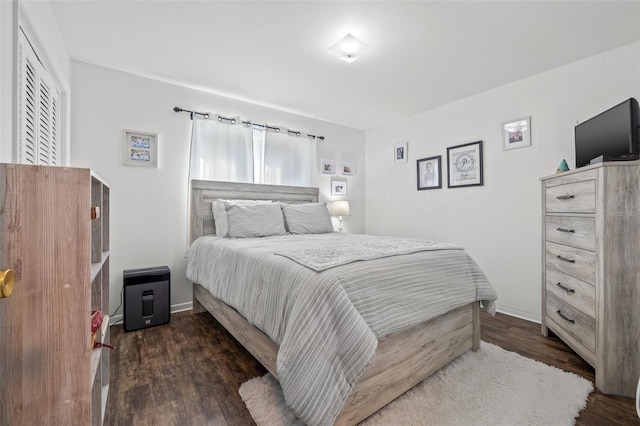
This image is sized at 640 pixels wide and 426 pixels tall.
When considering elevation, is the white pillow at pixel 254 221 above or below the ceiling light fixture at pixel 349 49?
below

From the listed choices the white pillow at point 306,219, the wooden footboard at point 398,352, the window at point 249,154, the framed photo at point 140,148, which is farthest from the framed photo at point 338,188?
the wooden footboard at point 398,352

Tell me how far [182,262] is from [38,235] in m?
2.36

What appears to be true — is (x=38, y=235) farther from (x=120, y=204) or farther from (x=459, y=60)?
(x=459, y=60)

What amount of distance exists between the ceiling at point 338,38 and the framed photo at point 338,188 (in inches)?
59.0

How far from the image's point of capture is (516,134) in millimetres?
2939

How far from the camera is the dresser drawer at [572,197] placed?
6.05 ft

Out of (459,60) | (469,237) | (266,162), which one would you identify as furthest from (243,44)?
(469,237)

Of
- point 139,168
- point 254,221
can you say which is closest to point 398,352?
point 254,221

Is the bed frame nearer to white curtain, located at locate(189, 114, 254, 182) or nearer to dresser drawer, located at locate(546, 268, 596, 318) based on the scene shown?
dresser drawer, located at locate(546, 268, 596, 318)

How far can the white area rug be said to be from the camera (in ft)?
4.79

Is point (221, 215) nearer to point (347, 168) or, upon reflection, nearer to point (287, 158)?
point (287, 158)

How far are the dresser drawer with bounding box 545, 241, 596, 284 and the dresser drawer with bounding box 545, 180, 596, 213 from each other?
276mm

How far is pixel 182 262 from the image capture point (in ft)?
10.1

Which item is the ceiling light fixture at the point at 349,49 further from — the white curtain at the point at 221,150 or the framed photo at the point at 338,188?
the framed photo at the point at 338,188
